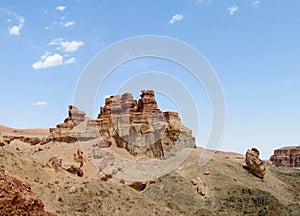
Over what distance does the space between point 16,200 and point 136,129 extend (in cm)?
4074

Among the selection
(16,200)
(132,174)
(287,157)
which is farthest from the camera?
(287,157)

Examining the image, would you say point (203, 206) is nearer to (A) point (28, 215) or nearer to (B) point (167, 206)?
(B) point (167, 206)

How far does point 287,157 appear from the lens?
336ft

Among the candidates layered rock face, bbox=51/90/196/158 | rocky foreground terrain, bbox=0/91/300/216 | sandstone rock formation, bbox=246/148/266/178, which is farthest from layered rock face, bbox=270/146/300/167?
layered rock face, bbox=51/90/196/158

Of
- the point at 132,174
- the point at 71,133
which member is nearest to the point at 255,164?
the point at 132,174

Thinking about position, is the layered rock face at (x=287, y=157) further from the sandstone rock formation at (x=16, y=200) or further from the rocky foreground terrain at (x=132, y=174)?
the sandstone rock formation at (x=16, y=200)

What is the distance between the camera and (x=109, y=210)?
68.9 feet

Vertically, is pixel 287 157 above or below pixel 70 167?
above

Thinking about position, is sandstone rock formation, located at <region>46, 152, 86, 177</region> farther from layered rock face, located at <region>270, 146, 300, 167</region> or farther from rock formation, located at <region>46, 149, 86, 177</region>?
layered rock face, located at <region>270, 146, 300, 167</region>

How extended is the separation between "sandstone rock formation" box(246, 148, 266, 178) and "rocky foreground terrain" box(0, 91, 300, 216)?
0.40 feet

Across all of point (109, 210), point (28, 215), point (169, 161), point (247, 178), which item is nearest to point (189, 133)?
point (169, 161)

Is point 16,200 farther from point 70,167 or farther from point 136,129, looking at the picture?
point 136,129

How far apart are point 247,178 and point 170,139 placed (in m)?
11.7

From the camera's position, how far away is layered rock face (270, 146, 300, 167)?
10025 cm
